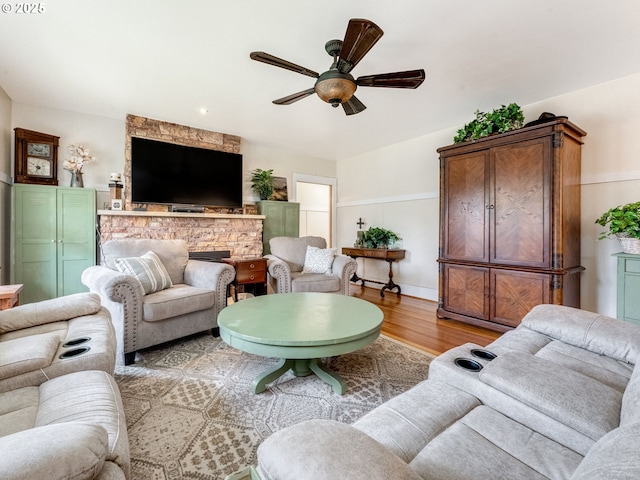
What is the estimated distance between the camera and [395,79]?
2127 millimetres

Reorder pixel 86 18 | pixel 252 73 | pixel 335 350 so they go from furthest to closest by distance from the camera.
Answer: pixel 252 73
pixel 86 18
pixel 335 350

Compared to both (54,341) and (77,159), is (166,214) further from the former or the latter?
(54,341)

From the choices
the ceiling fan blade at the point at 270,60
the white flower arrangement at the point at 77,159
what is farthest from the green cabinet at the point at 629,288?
the white flower arrangement at the point at 77,159

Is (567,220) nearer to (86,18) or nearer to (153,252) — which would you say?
(153,252)

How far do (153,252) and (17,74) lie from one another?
208 centimetres

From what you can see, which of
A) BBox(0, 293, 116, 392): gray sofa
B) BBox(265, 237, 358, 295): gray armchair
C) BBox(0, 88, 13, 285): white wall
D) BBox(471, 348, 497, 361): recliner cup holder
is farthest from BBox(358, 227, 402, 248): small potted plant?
BBox(0, 88, 13, 285): white wall

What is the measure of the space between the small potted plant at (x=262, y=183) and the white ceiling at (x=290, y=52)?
50.0 inches

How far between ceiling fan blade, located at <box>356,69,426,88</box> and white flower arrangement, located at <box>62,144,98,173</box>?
350 centimetres

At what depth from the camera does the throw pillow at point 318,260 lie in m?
3.74

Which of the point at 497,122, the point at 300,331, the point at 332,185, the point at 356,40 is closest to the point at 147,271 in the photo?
the point at 300,331

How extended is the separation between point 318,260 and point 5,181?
3.59 metres

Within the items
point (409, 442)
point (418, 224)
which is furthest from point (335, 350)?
point (418, 224)

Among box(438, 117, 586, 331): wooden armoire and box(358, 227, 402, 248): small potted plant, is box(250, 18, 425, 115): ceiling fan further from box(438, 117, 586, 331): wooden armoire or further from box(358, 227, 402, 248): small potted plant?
box(358, 227, 402, 248): small potted plant

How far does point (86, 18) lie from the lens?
2.02 m
